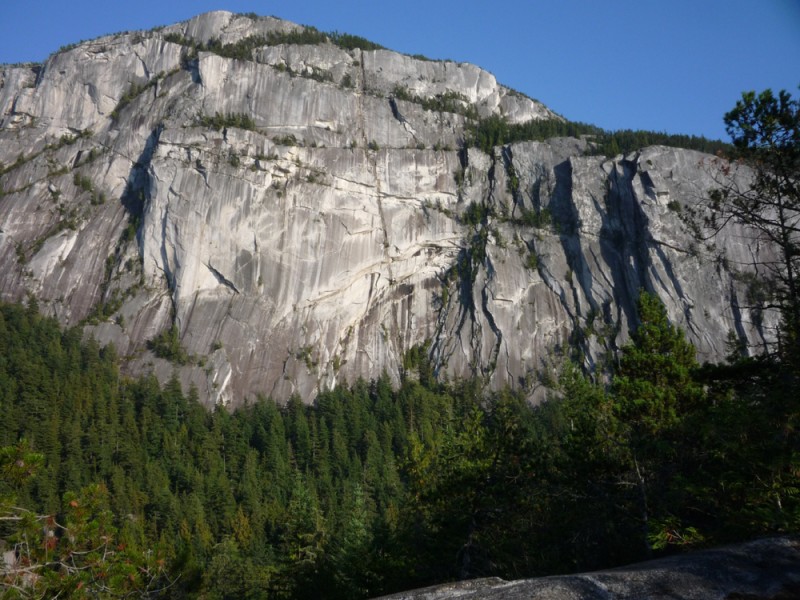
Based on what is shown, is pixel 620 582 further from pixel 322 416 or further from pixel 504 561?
pixel 322 416

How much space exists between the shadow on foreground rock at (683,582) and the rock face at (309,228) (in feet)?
199

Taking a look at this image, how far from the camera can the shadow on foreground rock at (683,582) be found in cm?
625

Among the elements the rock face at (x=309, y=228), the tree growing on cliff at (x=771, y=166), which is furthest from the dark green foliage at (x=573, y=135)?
the tree growing on cliff at (x=771, y=166)

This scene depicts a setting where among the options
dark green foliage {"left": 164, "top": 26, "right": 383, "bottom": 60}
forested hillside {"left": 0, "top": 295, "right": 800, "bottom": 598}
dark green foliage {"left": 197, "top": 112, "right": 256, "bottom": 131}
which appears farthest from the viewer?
dark green foliage {"left": 164, "top": 26, "right": 383, "bottom": 60}

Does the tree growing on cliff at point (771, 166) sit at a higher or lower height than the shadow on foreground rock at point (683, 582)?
higher

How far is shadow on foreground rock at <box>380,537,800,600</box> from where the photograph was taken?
6.25 m

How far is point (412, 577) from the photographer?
647 inches

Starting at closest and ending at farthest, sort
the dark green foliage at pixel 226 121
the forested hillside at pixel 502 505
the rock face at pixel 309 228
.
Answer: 1. the forested hillside at pixel 502 505
2. the rock face at pixel 309 228
3. the dark green foliage at pixel 226 121

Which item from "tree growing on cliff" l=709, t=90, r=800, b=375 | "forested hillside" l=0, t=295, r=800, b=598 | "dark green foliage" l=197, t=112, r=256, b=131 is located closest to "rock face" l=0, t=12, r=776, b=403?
"dark green foliage" l=197, t=112, r=256, b=131

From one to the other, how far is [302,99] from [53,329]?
3811cm

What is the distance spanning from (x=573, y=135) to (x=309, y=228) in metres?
38.2

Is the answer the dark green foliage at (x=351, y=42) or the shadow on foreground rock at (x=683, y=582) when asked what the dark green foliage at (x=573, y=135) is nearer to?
the dark green foliage at (x=351, y=42)

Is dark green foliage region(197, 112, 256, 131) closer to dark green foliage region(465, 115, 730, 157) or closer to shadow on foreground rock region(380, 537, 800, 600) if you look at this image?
dark green foliage region(465, 115, 730, 157)

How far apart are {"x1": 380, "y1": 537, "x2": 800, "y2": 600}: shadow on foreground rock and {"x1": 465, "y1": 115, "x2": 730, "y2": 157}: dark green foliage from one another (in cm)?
7701
